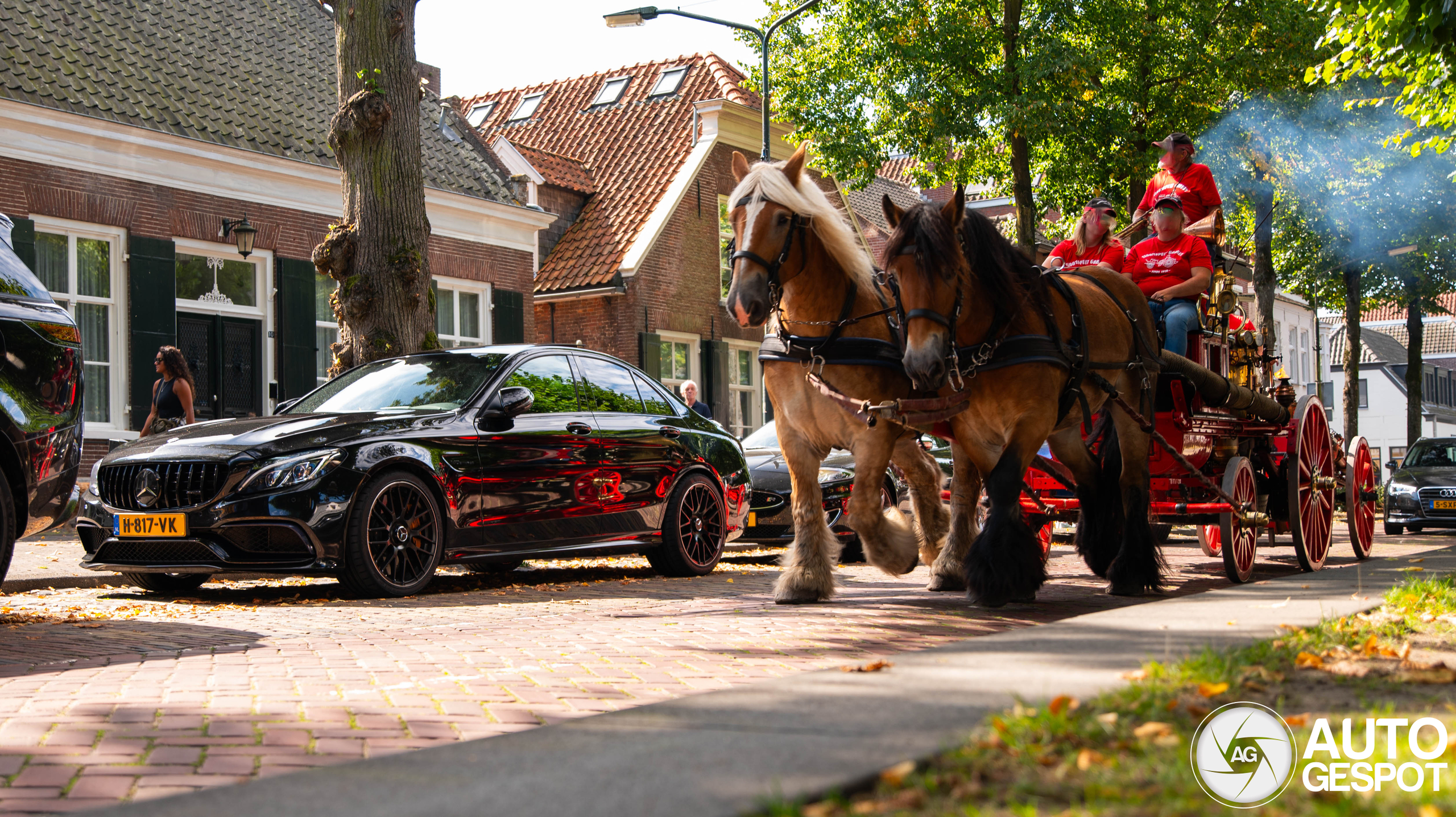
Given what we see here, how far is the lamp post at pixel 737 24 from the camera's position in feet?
66.4

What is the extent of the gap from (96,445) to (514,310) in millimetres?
8360

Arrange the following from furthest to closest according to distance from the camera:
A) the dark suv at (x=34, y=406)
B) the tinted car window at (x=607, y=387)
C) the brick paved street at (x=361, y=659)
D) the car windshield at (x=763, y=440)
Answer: the car windshield at (x=763, y=440)
the tinted car window at (x=607, y=387)
the dark suv at (x=34, y=406)
the brick paved street at (x=361, y=659)

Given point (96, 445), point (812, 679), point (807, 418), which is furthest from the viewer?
point (96, 445)

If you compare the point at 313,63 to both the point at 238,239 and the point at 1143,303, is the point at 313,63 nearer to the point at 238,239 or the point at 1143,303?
the point at 238,239

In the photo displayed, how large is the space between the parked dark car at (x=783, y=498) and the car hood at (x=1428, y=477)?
419 inches

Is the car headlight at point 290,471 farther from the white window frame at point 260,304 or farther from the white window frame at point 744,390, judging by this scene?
the white window frame at point 744,390

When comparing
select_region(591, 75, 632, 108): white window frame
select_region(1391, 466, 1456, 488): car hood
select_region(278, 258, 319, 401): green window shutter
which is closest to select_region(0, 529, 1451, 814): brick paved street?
select_region(278, 258, 319, 401): green window shutter

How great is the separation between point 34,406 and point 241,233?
11.1 metres

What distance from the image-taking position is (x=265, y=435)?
27.5 feet

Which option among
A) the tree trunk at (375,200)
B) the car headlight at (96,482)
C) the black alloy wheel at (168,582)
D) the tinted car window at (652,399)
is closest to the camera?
the car headlight at (96,482)

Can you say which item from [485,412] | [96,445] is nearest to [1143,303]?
[485,412]

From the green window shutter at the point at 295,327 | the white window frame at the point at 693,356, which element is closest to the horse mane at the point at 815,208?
the green window shutter at the point at 295,327

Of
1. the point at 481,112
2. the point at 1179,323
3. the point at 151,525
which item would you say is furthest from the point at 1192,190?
the point at 481,112

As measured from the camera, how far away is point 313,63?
22047 millimetres
